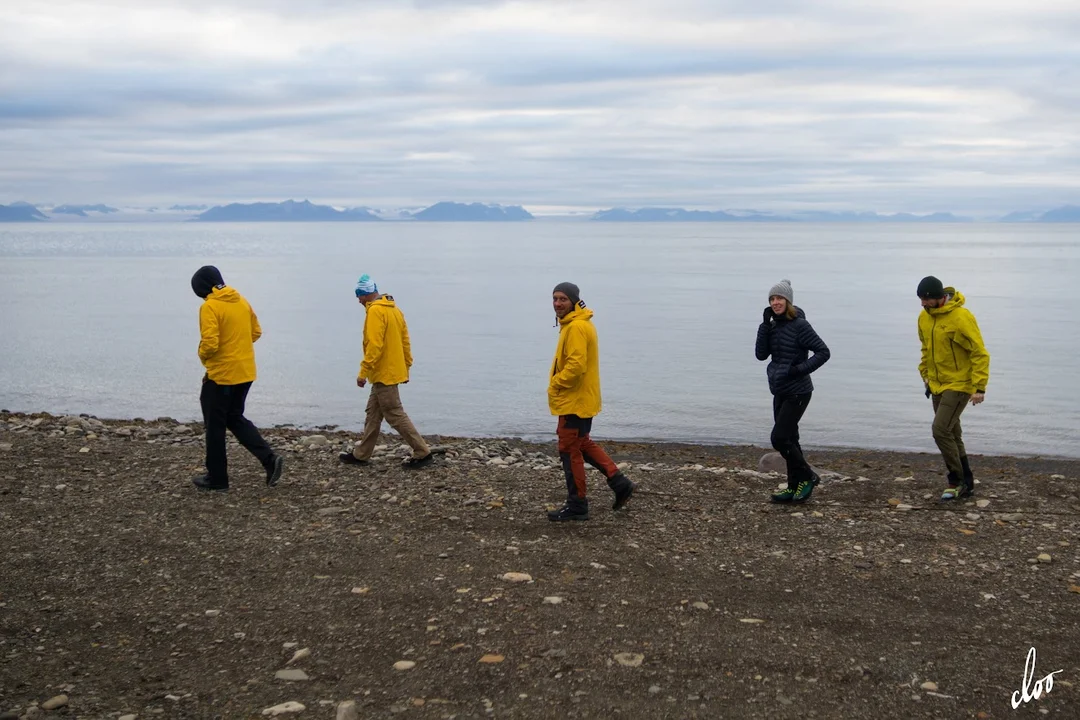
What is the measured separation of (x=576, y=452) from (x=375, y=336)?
2812mm

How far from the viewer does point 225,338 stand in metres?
10.0

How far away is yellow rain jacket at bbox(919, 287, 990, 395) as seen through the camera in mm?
9727

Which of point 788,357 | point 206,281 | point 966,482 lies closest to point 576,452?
point 788,357

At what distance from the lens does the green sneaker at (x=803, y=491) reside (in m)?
10.0

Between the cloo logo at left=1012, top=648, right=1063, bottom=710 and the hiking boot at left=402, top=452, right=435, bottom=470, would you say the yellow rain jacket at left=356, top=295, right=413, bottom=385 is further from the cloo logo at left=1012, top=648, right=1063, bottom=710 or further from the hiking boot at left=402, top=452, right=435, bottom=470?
the cloo logo at left=1012, top=648, right=1063, bottom=710

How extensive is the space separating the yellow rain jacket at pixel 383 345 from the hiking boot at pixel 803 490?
3976 mm

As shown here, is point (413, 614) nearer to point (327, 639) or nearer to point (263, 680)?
point (327, 639)

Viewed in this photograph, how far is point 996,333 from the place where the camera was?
4100cm

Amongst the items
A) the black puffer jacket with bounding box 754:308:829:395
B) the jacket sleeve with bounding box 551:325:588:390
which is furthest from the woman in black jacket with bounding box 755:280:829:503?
the jacket sleeve with bounding box 551:325:588:390

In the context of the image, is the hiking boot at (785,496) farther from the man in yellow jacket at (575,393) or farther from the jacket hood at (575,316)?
the jacket hood at (575,316)

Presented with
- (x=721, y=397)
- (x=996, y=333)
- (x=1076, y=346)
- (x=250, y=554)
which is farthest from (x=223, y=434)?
(x=996, y=333)

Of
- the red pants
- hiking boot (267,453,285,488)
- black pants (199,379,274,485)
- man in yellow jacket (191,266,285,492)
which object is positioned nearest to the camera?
the red pants

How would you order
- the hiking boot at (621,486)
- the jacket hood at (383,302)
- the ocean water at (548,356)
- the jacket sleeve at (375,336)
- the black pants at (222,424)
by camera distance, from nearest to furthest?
the hiking boot at (621,486), the black pants at (222,424), the jacket sleeve at (375,336), the jacket hood at (383,302), the ocean water at (548,356)

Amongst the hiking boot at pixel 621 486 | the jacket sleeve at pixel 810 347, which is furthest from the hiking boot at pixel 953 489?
the hiking boot at pixel 621 486
